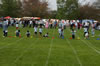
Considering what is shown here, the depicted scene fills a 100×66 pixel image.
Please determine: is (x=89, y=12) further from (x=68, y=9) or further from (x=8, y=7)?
(x=8, y=7)

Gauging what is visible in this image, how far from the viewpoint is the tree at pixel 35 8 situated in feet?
323

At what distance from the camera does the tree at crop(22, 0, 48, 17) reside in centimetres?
9856

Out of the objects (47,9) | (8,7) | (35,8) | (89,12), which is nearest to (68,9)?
(89,12)

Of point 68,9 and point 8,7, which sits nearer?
point 8,7

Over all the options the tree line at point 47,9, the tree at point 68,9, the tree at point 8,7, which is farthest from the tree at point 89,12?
the tree at point 8,7

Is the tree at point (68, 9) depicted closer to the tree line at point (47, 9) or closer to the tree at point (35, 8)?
the tree line at point (47, 9)

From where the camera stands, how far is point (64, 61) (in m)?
11.4

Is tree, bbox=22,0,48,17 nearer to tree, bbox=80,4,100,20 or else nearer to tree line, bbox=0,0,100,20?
tree line, bbox=0,0,100,20

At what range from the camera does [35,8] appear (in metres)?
98.5

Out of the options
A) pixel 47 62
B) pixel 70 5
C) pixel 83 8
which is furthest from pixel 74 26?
pixel 83 8

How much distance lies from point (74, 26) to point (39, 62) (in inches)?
1440

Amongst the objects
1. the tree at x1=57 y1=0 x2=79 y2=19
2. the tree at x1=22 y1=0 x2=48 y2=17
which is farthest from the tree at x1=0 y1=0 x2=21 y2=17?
the tree at x1=22 y1=0 x2=48 y2=17

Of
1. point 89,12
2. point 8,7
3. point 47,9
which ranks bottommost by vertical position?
point 89,12

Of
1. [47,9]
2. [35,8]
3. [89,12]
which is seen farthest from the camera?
[47,9]
